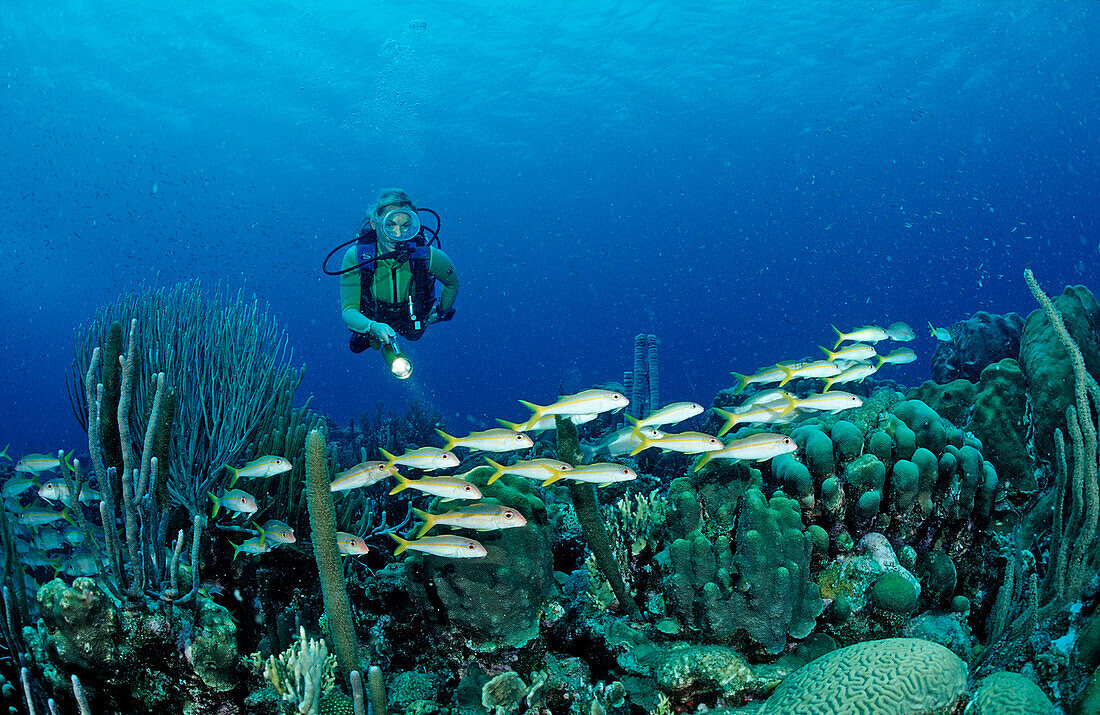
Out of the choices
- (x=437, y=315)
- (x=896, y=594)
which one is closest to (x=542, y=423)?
(x=896, y=594)

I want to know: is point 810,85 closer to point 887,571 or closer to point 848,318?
point 887,571

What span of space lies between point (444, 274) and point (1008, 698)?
24.4 feet

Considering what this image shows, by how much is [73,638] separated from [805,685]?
3996 mm

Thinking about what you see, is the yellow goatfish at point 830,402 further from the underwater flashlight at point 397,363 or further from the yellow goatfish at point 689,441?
the underwater flashlight at point 397,363

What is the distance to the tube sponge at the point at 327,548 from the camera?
8.99 ft

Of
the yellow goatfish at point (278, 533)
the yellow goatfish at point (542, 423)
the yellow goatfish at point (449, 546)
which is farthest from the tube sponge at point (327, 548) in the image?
the yellow goatfish at point (542, 423)

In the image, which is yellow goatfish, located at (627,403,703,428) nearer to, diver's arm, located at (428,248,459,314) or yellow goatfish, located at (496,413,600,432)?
yellow goatfish, located at (496,413,600,432)

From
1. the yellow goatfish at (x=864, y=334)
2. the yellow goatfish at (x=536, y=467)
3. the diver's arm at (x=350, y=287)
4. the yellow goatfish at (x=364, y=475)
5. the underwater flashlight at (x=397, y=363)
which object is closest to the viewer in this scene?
the yellow goatfish at (x=536, y=467)

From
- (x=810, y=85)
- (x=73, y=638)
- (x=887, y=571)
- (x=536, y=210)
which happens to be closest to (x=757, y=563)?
(x=887, y=571)

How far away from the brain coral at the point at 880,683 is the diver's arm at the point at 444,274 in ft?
20.8

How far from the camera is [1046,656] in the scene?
2889 millimetres

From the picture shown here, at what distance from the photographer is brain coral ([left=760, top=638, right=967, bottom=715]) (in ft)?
8.53

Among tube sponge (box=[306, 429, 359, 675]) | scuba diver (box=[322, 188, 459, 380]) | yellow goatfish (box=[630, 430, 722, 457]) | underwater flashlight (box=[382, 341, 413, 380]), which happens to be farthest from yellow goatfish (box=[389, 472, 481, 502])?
scuba diver (box=[322, 188, 459, 380])

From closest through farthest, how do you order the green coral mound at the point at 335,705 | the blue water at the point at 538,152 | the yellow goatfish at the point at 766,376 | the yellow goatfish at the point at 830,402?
1. the green coral mound at the point at 335,705
2. the yellow goatfish at the point at 830,402
3. the yellow goatfish at the point at 766,376
4. the blue water at the point at 538,152
